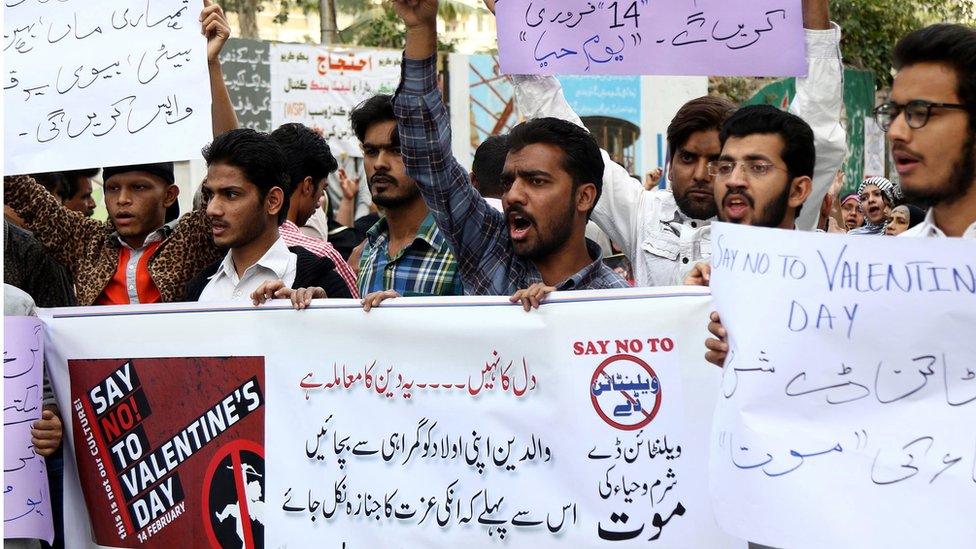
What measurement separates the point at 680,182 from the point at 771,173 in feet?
2.62

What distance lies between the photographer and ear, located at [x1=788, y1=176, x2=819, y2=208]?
10.4ft

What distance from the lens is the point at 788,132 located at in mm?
3156

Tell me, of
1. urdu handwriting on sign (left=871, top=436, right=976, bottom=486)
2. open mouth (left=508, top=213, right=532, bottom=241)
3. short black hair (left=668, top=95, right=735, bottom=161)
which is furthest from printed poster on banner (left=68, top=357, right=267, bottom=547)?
urdu handwriting on sign (left=871, top=436, right=976, bottom=486)

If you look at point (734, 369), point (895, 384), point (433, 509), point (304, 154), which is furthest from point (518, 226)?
point (304, 154)

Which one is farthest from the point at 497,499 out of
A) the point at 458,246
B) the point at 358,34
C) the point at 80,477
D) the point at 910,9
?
the point at 358,34

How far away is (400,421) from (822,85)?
1556 mm

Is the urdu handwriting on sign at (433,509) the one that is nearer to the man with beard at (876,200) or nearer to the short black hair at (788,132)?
the short black hair at (788,132)

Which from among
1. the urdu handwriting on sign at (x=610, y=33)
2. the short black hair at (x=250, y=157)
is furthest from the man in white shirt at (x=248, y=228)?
the urdu handwriting on sign at (x=610, y=33)

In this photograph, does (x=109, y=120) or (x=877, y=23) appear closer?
(x=109, y=120)

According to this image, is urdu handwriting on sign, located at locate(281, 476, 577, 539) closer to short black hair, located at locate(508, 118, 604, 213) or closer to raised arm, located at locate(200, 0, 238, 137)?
short black hair, located at locate(508, 118, 604, 213)

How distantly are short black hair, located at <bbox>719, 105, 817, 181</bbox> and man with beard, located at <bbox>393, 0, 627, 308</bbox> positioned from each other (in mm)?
530

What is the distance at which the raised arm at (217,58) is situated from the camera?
12.5 feet

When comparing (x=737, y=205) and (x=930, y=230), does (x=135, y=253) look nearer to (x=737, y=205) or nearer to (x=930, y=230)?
(x=737, y=205)

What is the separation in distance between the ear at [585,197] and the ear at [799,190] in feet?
2.21
